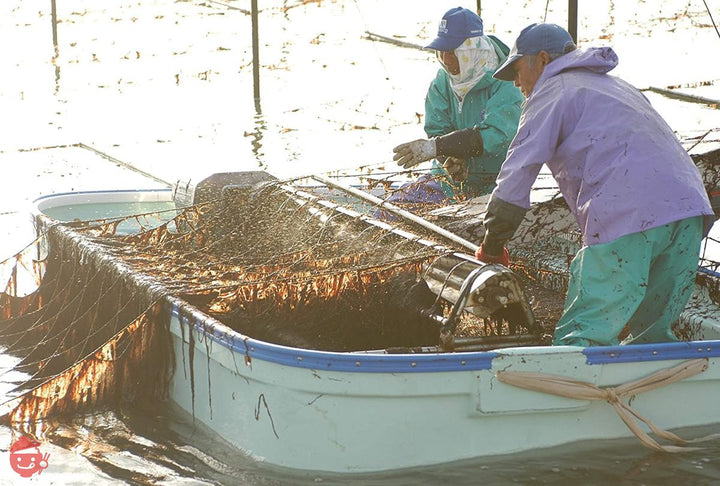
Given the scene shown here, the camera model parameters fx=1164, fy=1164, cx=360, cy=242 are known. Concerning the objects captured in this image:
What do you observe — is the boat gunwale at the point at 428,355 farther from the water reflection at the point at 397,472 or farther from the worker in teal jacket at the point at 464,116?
the worker in teal jacket at the point at 464,116

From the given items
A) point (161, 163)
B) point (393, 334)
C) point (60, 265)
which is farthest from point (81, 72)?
point (393, 334)

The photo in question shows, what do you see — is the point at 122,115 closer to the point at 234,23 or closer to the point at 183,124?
the point at 183,124

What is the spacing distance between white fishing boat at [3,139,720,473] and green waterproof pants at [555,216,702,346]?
0.16 m

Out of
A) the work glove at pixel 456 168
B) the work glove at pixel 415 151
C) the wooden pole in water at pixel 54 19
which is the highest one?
the wooden pole in water at pixel 54 19

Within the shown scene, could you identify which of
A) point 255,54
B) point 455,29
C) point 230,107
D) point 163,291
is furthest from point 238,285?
point 230,107

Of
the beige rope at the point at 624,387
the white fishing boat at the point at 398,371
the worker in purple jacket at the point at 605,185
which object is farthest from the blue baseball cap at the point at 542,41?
the beige rope at the point at 624,387

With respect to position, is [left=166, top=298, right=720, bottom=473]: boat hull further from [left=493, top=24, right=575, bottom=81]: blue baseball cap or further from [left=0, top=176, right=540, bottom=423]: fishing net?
[left=493, top=24, right=575, bottom=81]: blue baseball cap

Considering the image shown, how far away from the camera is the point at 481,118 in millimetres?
7391

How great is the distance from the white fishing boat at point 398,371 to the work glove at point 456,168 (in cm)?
90

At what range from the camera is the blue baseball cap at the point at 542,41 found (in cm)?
527

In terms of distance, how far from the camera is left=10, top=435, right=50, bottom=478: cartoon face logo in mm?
5457

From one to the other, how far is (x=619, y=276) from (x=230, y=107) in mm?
9643

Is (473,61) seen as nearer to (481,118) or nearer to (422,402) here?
(481,118)

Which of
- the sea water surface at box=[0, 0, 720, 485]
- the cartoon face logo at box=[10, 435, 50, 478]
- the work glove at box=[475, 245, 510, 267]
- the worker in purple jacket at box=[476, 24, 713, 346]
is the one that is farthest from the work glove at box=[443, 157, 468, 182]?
the cartoon face logo at box=[10, 435, 50, 478]
